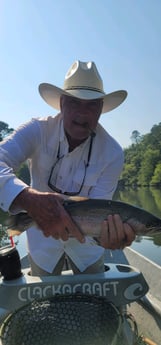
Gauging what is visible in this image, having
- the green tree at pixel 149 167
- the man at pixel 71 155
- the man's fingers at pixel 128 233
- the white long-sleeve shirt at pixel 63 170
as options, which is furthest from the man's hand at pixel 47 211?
the green tree at pixel 149 167

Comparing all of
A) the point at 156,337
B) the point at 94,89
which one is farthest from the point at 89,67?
the point at 156,337

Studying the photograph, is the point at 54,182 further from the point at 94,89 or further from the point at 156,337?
the point at 156,337

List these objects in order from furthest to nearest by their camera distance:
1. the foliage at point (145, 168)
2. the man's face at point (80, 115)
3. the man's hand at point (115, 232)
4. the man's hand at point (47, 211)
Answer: the foliage at point (145, 168) → the man's face at point (80, 115) → the man's hand at point (115, 232) → the man's hand at point (47, 211)

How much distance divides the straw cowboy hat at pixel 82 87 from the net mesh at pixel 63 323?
1776mm

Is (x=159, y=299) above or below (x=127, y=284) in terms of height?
below

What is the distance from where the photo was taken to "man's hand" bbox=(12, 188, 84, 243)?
2.80m

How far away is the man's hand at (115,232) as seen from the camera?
10.2 ft

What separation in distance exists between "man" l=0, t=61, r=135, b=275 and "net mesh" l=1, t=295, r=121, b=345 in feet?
3.41

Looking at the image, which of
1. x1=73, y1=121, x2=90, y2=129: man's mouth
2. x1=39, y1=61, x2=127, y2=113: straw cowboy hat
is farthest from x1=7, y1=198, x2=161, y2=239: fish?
x1=39, y1=61, x2=127, y2=113: straw cowboy hat

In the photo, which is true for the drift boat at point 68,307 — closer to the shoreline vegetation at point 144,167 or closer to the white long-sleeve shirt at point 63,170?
the white long-sleeve shirt at point 63,170

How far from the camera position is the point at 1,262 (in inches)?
141

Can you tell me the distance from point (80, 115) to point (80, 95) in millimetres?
176

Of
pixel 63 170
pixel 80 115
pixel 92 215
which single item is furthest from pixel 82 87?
pixel 92 215

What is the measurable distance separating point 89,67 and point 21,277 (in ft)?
6.82
